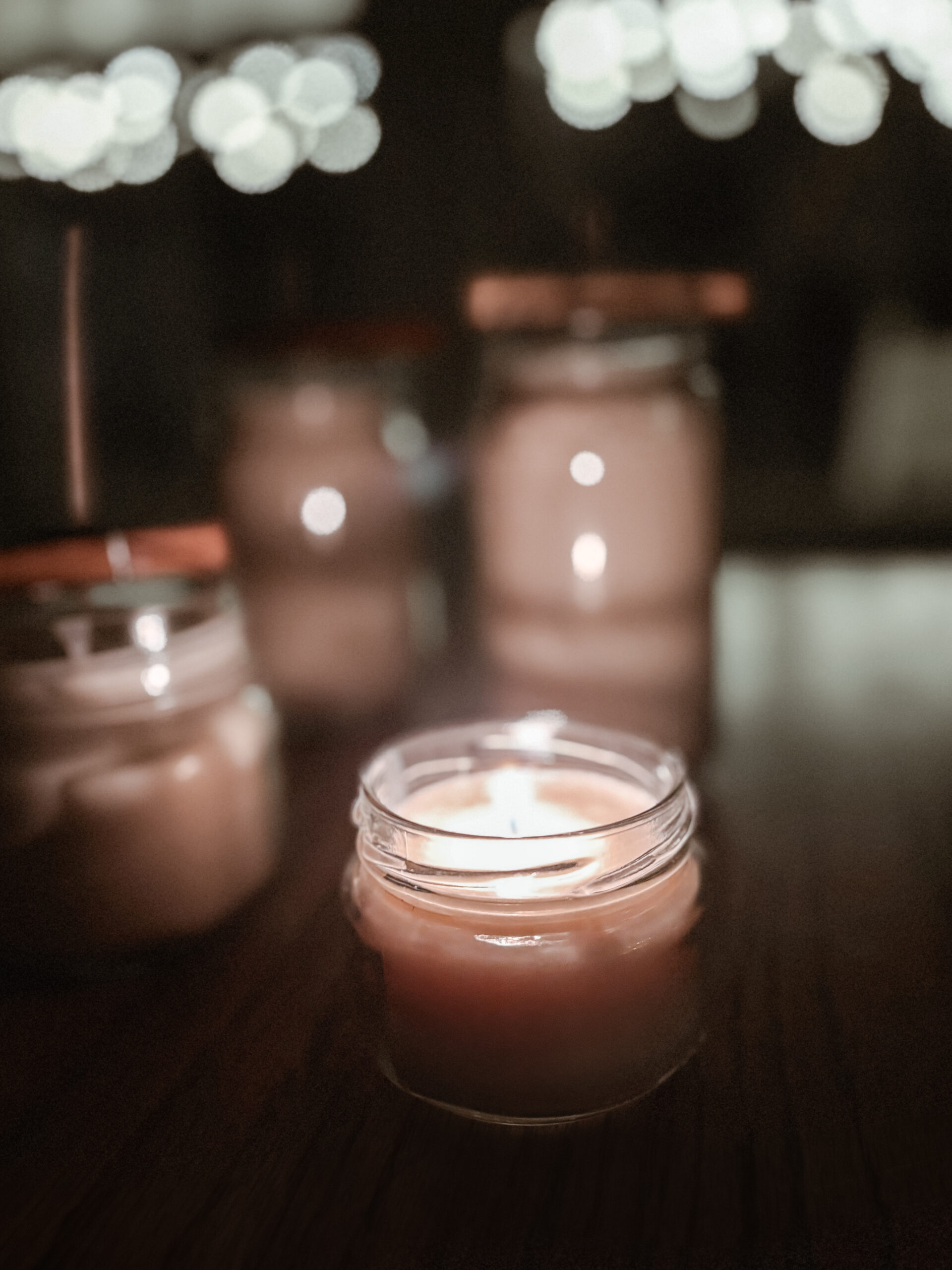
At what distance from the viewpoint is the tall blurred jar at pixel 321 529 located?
583 millimetres

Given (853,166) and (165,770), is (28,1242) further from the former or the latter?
(853,166)

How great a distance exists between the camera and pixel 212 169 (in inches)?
64.7

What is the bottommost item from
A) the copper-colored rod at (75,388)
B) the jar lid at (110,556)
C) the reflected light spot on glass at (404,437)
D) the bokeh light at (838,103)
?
the jar lid at (110,556)

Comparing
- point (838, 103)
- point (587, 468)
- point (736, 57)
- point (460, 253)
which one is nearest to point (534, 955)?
point (587, 468)

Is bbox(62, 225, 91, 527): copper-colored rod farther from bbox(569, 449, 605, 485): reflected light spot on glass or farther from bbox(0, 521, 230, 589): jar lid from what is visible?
bbox(569, 449, 605, 485): reflected light spot on glass

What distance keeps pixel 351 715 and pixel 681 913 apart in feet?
1.10

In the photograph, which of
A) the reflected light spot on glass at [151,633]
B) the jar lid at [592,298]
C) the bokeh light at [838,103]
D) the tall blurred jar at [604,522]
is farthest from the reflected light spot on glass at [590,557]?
the bokeh light at [838,103]

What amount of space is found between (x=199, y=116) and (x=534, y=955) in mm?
2078

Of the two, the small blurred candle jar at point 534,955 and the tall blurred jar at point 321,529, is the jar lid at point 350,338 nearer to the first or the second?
the tall blurred jar at point 321,529

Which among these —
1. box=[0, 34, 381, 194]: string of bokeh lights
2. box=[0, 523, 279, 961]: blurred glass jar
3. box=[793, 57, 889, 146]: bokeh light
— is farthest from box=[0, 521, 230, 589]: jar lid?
box=[793, 57, 889, 146]: bokeh light

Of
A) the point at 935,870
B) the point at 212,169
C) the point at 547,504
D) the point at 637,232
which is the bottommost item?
the point at 935,870

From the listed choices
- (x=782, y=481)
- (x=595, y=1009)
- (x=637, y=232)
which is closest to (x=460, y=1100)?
(x=595, y=1009)

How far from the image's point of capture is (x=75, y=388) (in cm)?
36

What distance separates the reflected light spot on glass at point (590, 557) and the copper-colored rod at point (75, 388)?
0.24m
